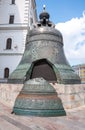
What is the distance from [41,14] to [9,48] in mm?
13905

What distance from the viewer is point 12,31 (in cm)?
2181

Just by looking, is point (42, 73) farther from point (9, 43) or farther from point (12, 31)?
point (12, 31)

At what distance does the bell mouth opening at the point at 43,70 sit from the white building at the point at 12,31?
13.5 meters

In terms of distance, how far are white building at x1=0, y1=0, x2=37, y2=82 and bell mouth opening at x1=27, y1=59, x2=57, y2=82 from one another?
13.5 metres

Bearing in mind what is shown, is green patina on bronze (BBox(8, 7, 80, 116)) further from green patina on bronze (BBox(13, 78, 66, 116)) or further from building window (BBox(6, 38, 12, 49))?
building window (BBox(6, 38, 12, 49))

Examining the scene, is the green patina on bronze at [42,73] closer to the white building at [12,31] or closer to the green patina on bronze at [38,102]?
the green patina on bronze at [38,102]

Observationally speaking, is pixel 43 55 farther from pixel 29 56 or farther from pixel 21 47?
pixel 21 47

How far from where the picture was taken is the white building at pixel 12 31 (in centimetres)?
2083

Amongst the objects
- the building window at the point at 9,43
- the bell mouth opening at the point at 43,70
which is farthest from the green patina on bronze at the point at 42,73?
the building window at the point at 9,43

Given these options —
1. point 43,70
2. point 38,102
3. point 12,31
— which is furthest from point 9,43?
point 38,102

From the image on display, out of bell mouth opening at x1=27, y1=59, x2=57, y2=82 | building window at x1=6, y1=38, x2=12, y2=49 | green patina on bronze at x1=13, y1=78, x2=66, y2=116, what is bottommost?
green patina on bronze at x1=13, y1=78, x2=66, y2=116

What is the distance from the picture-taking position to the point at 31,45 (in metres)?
7.72

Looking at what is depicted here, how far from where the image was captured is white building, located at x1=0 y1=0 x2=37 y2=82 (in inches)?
820

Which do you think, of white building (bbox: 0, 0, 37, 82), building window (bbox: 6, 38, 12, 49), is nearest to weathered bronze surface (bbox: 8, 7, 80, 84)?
white building (bbox: 0, 0, 37, 82)
